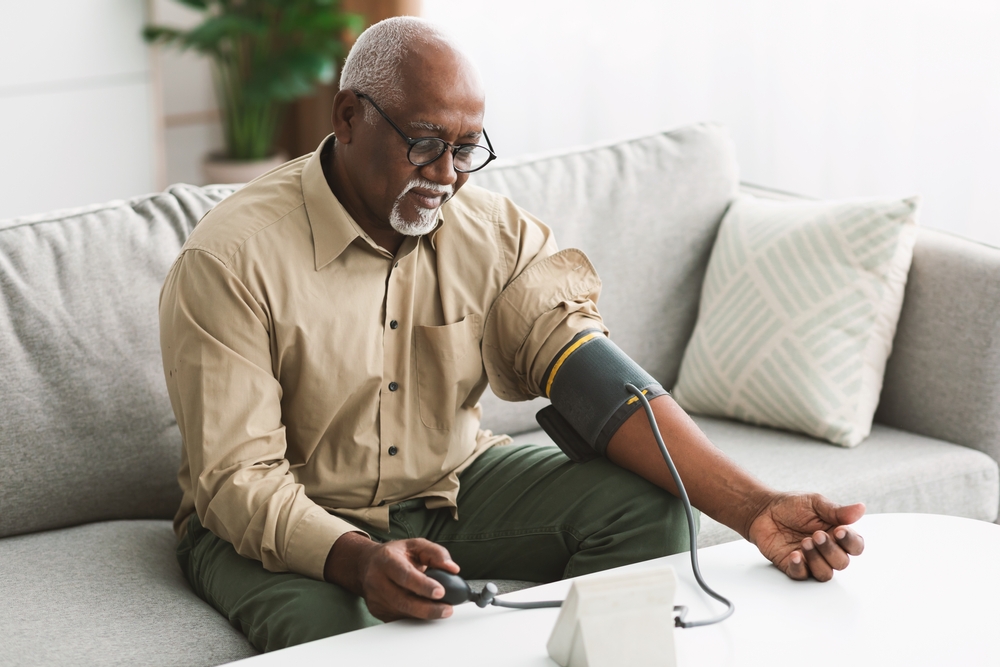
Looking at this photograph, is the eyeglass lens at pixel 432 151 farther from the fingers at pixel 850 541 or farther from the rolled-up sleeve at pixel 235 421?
the fingers at pixel 850 541

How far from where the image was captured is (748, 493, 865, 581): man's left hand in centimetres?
109

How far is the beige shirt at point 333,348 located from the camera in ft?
4.16

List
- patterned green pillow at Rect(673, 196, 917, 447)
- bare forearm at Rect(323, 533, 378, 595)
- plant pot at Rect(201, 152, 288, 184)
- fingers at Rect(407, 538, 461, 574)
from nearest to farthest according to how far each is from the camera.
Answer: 1. fingers at Rect(407, 538, 461, 574)
2. bare forearm at Rect(323, 533, 378, 595)
3. patterned green pillow at Rect(673, 196, 917, 447)
4. plant pot at Rect(201, 152, 288, 184)

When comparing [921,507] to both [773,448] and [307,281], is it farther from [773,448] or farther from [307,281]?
[307,281]

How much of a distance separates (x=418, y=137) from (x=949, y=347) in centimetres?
109

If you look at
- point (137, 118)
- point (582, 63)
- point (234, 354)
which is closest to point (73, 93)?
point (137, 118)

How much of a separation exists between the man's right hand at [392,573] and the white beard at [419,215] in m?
0.42

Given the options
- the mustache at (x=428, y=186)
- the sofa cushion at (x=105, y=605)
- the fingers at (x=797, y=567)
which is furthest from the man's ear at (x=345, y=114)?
the fingers at (x=797, y=567)

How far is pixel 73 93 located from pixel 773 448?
117 inches

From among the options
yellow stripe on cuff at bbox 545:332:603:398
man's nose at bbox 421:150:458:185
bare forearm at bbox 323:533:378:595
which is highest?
man's nose at bbox 421:150:458:185

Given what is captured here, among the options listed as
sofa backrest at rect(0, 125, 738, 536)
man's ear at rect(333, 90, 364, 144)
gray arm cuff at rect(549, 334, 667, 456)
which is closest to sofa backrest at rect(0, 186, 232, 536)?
sofa backrest at rect(0, 125, 738, 536)

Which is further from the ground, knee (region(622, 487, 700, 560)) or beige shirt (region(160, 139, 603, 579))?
beige shirt (region(160, 139, 603, 579))

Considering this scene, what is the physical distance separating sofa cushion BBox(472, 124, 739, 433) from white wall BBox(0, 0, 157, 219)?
93.4 inches

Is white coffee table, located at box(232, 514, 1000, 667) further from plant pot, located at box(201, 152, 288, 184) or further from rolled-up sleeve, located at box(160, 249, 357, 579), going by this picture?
plant pot, located at box(201, 152, 288, 184)
